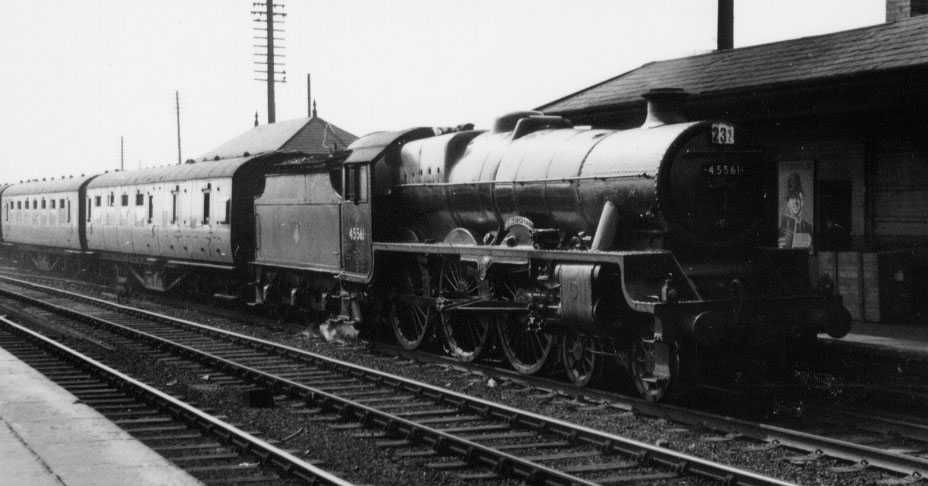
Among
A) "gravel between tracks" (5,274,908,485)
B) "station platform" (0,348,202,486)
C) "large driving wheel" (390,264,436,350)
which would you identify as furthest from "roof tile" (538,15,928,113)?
"station platform" (0,348,202,486)

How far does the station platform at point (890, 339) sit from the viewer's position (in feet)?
34.3

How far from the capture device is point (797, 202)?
14.9 metres

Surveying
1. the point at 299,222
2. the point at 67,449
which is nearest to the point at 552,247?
the point at 67,449

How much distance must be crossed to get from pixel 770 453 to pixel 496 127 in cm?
625

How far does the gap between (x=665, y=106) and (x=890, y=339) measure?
377cm

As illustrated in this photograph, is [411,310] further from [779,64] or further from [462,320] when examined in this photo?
[779,64]

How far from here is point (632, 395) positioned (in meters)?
10.4

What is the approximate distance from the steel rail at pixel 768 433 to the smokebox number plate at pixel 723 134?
2641mm

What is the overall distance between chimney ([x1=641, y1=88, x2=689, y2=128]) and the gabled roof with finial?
28441mm

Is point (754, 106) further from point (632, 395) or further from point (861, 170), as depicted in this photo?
point (632, 395)

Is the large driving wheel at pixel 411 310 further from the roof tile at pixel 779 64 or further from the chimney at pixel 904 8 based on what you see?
the chimney at pixel 904 8

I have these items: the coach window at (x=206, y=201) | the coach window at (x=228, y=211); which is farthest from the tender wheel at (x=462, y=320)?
the coach window at (x=206, y=201)

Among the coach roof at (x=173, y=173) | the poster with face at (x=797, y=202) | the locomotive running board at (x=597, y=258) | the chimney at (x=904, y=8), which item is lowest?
the locomotive running board at (x=597, y=258)

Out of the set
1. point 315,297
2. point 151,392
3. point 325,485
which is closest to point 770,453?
point 325,485
